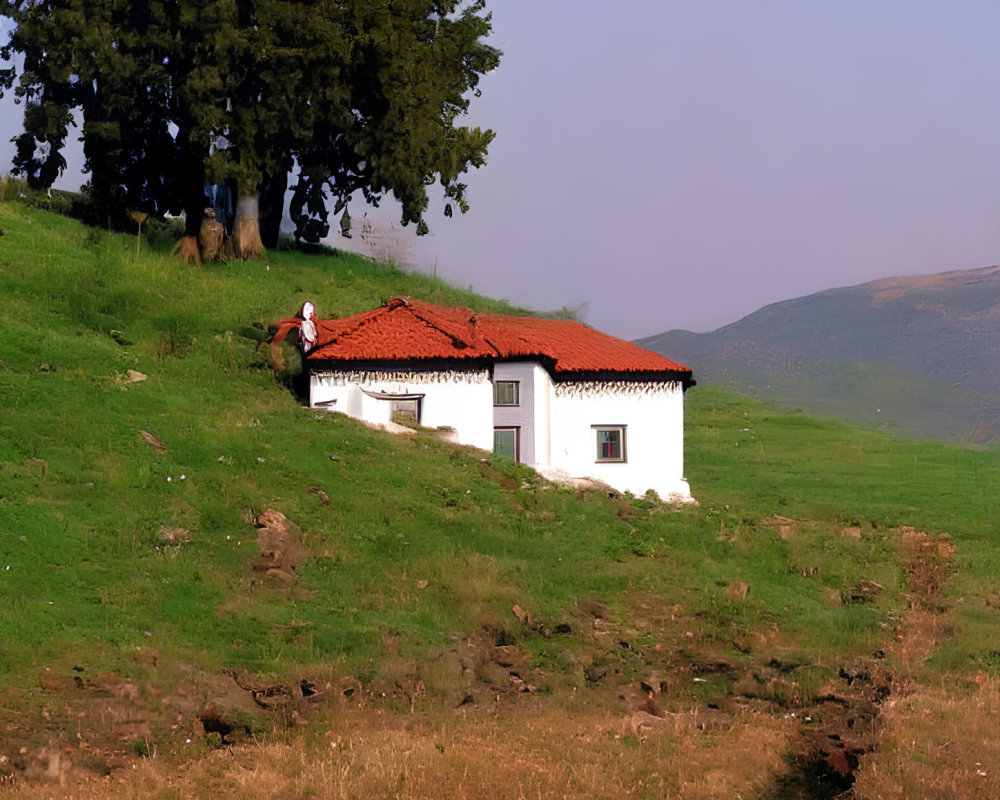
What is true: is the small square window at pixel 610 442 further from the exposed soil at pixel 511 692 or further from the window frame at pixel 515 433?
the exposed soil at pixel 511 692

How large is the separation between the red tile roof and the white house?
47mm

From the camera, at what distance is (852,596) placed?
90.0ft

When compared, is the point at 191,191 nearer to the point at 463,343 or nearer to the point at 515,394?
the point at 463,343

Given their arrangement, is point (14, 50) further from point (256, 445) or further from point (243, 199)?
point (256, 445)

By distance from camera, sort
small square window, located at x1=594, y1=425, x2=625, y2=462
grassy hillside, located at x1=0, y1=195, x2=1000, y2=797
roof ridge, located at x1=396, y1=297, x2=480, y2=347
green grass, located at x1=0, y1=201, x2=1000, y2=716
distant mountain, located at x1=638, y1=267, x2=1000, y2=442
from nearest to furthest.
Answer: grassy hillside, located at x1=0, y1=195, x2=1000, y2=797 < green grass, located at x1=0, y1=201, x2=1000, y2=716 < roof ridge, located at x1=396, y1=297, x2=480, y2=347 < small square window, located at x1=594, y1=425, x2=625, y2=462 < distant mountain, located at x1=638, y1=267, x2=1000, y2=442

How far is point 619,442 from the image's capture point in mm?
37688

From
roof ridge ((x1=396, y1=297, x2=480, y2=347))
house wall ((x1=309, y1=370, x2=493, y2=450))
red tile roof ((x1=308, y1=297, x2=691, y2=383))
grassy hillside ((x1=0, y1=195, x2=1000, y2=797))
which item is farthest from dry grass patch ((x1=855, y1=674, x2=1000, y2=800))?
roof ridge ((x1=396, y1=297, x2=480, y2=347))

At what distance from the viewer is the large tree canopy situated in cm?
4725

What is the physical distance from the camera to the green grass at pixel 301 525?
68.5 ft

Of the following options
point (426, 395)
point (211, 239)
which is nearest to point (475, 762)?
point (426, 395)

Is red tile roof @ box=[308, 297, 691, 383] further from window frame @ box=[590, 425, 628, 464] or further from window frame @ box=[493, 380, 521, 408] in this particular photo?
window frame @ box=[590, 425, 628, 464]

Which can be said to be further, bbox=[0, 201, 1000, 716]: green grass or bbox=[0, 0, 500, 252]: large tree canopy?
bbox=[0, 0, 500, 252]: large tree canopy

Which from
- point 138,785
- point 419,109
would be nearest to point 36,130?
point 419,109

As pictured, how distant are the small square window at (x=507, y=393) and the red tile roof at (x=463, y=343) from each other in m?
1.04
